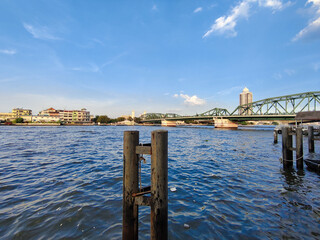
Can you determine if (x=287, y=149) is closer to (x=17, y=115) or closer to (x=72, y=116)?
(x=72, y=116)

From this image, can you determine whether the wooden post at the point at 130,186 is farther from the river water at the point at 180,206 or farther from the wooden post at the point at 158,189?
the river water at the point at 180,206

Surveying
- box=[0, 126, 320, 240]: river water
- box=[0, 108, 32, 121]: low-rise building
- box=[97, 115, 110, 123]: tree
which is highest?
box=[0, 108, 32, 121]: low-rise building

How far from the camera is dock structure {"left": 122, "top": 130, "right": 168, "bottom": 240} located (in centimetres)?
304

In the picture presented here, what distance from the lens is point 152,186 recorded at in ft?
10.1

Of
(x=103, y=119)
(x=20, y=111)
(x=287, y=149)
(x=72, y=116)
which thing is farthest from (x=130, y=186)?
(x=20, y=111)

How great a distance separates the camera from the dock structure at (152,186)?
3035mm

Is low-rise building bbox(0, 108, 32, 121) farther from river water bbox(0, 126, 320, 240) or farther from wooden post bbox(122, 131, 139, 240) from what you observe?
wooden post bbox(122, 131, 139, 240)

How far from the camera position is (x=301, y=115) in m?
18.0

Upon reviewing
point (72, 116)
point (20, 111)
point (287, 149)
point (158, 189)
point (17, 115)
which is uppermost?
point (20, 111)

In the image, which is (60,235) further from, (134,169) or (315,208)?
(315,208)

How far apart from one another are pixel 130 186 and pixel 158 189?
0.55 m

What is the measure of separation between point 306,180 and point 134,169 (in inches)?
356

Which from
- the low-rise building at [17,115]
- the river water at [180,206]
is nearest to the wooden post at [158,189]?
the river water at [180,206]

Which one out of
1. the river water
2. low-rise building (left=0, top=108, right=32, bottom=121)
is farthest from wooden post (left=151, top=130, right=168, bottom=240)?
low-rise building (left=0, top=108, right=32, bottom=121)
